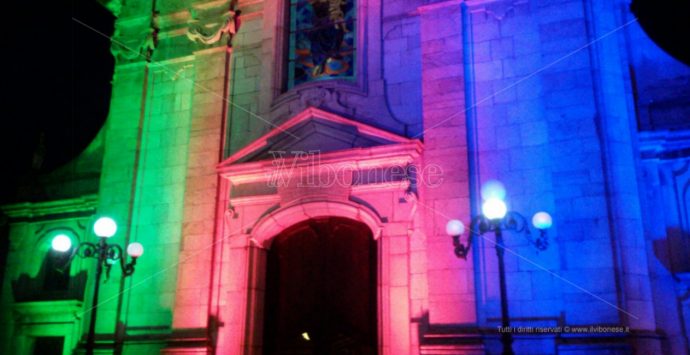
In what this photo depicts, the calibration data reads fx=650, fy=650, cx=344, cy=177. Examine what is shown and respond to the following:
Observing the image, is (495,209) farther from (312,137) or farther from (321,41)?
(321,41)

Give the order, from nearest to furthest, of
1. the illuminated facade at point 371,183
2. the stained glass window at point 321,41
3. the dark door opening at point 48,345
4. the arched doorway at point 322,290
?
the illuminated facade at point 371,183
the arched doorway at point 322,290
the stained glass window at point 321,41
the dark door opening at point 48,345

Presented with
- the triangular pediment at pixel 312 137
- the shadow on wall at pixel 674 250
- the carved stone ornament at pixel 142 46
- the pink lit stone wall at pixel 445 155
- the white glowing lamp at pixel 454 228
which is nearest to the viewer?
the white glowing lamp at pixel 454 228

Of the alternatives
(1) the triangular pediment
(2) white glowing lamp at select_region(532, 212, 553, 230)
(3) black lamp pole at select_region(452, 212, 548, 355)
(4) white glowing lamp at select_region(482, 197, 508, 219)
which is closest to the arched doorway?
(1) the triangular pediment

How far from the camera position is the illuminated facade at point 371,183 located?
1138 cm

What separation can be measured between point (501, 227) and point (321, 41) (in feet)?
20.3

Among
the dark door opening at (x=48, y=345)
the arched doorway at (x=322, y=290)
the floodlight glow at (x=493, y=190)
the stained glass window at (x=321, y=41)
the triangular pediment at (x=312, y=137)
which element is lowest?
the dark door opening at (x=48, y=345)

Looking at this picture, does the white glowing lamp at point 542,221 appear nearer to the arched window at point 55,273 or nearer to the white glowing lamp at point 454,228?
the white glowing lamp at point 454,228

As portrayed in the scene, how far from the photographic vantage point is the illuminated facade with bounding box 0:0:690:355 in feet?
37.3

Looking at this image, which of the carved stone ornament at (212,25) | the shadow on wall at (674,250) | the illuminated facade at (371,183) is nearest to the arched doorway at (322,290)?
the illuminated facade at (371,183)

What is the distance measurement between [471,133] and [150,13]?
8.88 m

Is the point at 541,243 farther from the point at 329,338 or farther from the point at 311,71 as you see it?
the point at 311,71

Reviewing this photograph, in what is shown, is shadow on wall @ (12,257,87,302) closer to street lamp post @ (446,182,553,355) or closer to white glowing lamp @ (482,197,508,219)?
street lamp post @ (446,182,553,355)

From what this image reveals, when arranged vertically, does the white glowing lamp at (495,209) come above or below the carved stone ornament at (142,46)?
below

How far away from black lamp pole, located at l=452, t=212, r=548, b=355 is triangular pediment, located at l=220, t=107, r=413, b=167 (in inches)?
110
